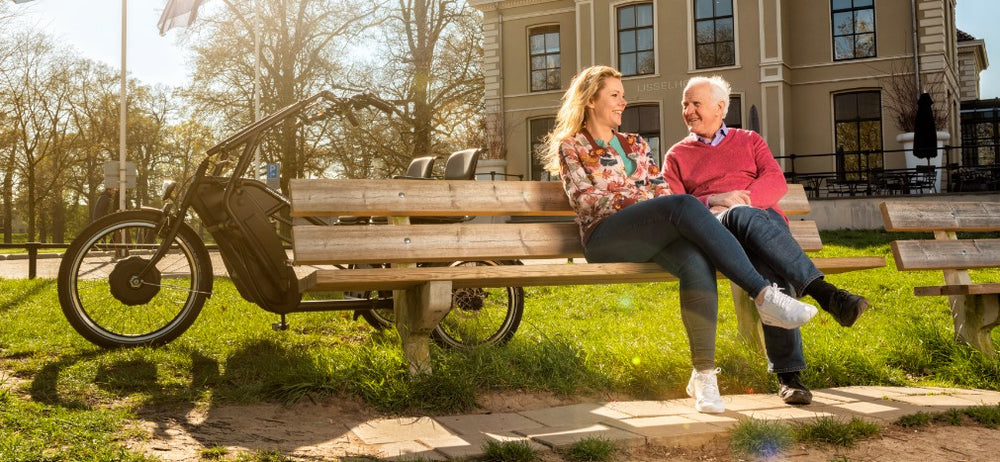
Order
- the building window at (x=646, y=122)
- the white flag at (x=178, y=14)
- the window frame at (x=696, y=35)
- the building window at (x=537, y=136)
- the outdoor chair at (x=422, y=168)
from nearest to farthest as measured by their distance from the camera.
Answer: the outdoor chair at (x=422, y=168), the white flag at (x=178, y=14), the window frame at (x=696, y=35), the building window at (x=646, y=122), the building window at (x=537, y=136)

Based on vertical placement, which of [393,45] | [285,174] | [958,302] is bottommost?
[958,302]

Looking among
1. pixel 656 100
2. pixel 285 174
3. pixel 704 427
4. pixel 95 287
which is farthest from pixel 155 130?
pixel 704 427

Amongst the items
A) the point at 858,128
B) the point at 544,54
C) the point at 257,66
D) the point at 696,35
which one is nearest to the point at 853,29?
the point at 858,128

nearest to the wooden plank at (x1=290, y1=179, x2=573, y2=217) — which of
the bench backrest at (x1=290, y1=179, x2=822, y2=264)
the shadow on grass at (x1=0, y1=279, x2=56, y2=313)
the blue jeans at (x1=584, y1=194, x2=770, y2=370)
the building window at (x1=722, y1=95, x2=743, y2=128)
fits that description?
the bench backrest at (x1=290, y1=179, x2=822, y2=264)

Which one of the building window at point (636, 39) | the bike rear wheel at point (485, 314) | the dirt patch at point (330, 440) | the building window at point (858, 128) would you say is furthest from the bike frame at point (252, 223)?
the building window at point (636, 39)

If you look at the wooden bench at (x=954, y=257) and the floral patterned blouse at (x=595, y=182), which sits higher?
the floral patterned blouse at (x=595, y=182)

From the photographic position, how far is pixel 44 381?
4133 mm

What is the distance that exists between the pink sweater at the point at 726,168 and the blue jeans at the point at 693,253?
1.86 feet

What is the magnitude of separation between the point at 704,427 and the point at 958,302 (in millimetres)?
2398

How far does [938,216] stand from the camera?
16.8 feet

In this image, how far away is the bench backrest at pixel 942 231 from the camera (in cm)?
482

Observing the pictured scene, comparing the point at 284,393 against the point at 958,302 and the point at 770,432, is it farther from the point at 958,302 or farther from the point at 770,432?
the point at 958,302

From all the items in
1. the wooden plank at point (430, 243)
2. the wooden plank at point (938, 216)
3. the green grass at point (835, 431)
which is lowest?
the green grass at point (835, 431)

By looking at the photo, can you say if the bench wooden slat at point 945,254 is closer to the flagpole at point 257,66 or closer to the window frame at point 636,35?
the window frame at point 636,35
